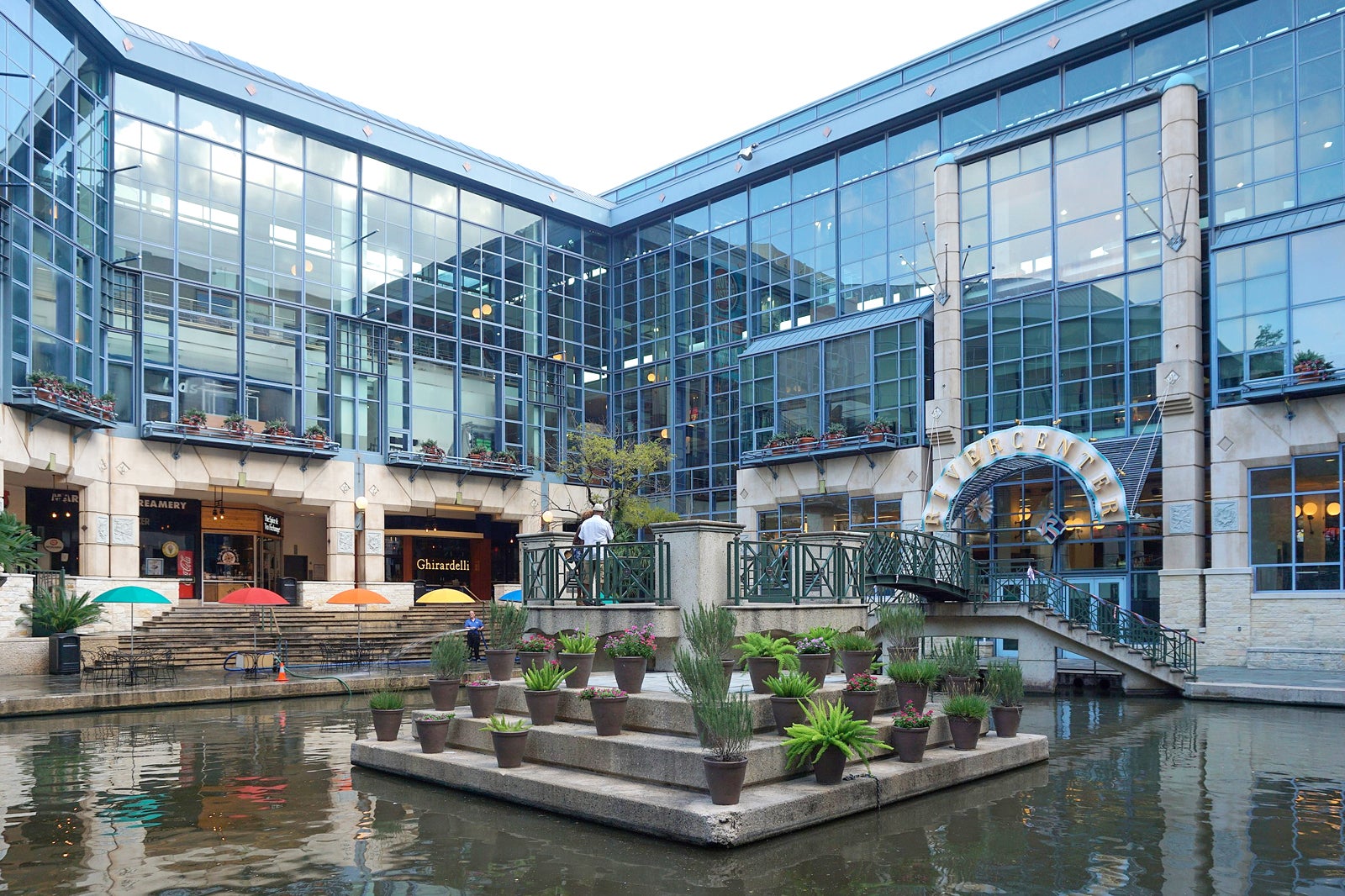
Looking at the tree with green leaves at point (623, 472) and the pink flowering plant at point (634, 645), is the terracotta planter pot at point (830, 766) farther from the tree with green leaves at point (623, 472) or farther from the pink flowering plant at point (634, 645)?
the tree with green leaves at point (623, 472)

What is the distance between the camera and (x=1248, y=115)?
1196 inches

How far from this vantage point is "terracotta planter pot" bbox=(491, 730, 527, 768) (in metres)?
13.0

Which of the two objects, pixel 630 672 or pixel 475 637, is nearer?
pixel 630 672

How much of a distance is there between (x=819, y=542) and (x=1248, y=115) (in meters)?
21.5

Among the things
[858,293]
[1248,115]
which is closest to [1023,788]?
[1248,115]

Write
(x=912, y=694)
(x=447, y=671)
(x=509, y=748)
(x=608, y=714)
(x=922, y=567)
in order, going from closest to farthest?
1. (x=608, y=714)
2. (x=509, y=748)
3. (x=912, y=694)
4. (x=447, y=671)
5. (x=922, y=567)

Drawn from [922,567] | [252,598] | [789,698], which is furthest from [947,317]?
[789,698]

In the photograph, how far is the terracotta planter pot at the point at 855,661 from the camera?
14430mm

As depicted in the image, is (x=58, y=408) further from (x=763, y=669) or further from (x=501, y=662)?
(x=763, y=669)

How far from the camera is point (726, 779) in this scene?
1055 centimetres

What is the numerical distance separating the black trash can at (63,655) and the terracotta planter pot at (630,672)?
21152mm

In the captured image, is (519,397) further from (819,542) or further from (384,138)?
(819,542)

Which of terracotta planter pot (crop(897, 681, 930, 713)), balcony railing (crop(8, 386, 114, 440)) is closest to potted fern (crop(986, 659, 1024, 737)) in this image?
terracotta planter pot (crop(897, 681, 930, 713))

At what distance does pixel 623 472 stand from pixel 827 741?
109 ft
